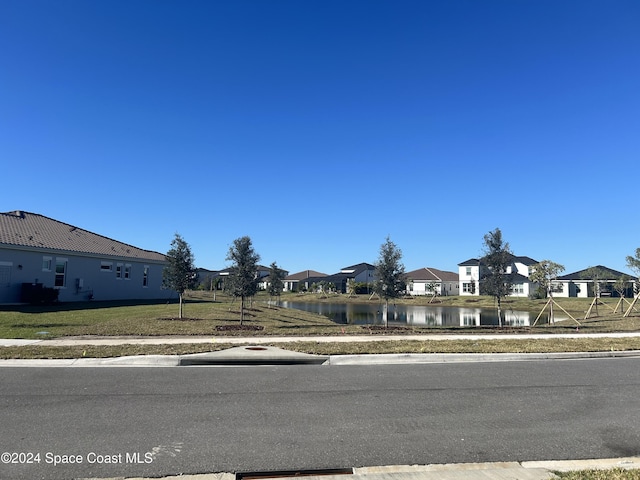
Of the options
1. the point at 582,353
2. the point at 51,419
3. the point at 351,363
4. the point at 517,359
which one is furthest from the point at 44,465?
the point at 582,353

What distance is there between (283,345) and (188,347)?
9.07ft

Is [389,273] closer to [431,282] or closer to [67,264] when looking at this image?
[67,264]

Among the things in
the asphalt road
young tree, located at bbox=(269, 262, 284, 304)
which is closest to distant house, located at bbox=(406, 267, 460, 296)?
young tree, located at bbox=(269, 262, 284, 304)

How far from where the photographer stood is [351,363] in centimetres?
1123

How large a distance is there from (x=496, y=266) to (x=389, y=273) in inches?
238

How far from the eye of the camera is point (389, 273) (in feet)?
72.3

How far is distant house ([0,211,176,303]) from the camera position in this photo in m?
26.9

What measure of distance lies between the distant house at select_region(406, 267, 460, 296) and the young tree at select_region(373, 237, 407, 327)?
192 feet

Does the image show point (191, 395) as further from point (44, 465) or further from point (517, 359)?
point (517, 359)

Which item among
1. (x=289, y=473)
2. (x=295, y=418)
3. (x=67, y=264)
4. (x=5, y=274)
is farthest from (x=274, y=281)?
(x=289, y=473)

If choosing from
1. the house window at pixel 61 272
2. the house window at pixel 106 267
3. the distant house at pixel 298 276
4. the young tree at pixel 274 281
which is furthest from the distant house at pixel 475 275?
the house window at pixel 61 272

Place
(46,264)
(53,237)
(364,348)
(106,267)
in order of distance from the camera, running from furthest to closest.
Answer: (106,267) → (53,237) → (46,264) → (364,348)

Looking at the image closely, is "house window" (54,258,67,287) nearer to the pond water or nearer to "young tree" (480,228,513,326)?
the pond water

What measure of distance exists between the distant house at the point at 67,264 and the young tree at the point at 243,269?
13.8m
